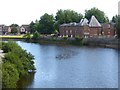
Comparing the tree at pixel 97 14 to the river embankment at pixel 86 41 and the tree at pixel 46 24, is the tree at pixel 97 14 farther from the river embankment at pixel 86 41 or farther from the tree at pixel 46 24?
the river embankment at pixel 86 41

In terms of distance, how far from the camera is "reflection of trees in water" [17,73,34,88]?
72.9ft

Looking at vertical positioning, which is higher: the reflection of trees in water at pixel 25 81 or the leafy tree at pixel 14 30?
the leafy tree at pixel 14 30

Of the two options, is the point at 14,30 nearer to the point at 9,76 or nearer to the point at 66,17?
the point at 66,17

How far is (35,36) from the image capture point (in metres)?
85.6

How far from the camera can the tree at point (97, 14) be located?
87875 millimetres

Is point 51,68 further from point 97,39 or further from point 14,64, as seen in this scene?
point 97,39

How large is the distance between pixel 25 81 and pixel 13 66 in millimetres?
1659

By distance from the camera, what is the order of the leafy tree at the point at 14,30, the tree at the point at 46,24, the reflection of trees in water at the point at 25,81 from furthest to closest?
the leafy tree at the point at 14,30 → the tree at the point at 46,24 → the reflection of trees in water at the point at 25,81

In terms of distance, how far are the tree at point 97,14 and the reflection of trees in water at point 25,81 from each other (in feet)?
209

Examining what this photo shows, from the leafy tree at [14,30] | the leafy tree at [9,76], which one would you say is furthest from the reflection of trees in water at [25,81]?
the leafy tree at [14,30]

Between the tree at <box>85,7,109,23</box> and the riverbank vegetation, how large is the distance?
A: 59.8 m

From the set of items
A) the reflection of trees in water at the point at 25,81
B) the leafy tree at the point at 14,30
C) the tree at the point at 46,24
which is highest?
the tree at the point at 46,24

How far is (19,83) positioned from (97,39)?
49.0m

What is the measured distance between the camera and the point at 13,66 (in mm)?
22469
